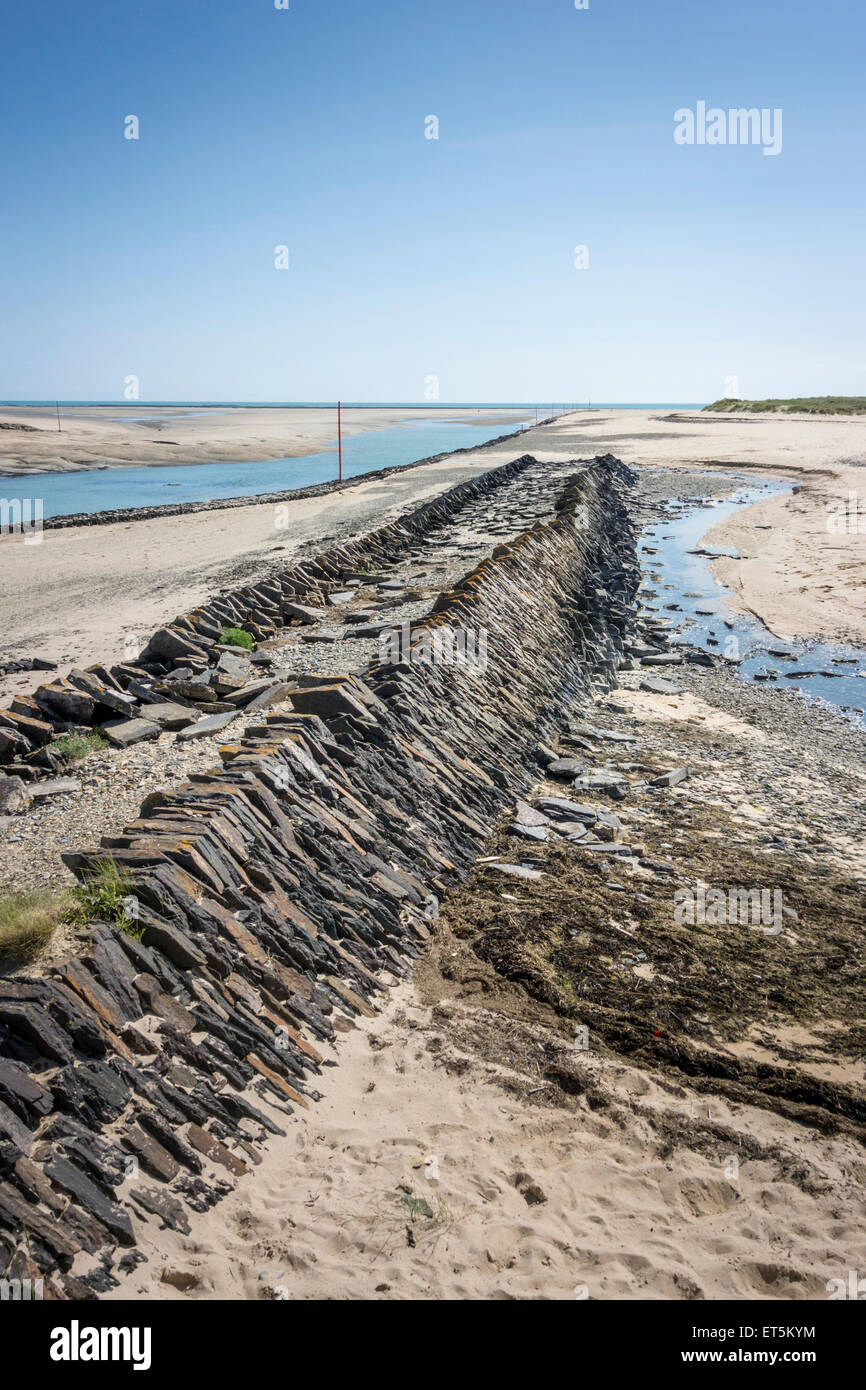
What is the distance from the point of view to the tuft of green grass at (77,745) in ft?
29.3

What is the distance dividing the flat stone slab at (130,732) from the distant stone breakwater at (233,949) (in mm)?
739

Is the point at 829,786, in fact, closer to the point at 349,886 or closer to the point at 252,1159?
the point at 349,886

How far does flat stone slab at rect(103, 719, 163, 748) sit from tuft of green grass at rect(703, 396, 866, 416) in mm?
81598

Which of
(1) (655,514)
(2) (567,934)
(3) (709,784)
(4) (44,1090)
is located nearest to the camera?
(4) (44,1090)

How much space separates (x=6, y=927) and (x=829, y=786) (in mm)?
9586

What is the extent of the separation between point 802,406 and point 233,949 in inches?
3706

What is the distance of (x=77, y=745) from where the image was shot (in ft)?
29.6

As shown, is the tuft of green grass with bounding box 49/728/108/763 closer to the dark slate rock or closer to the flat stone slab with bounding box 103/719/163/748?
the flat stone slab with bounding box 103/719/163/748

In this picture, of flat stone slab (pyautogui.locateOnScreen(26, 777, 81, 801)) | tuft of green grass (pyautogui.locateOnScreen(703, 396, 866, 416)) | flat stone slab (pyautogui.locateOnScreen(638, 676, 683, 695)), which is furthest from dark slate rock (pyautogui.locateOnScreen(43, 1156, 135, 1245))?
tuft of green grass (pyautogui.locateOnScreen(703, 396, 866, 416))

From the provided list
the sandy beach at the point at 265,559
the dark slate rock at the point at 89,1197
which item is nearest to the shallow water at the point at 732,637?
the sandy beach at the point at 265,559

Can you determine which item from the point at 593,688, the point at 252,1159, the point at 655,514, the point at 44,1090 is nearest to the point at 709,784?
the point at 593,688

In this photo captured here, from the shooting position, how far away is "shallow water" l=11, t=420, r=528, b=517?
3850 cm

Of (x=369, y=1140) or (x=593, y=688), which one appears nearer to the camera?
(x=369, y=1140)

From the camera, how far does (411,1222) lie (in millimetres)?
4199
